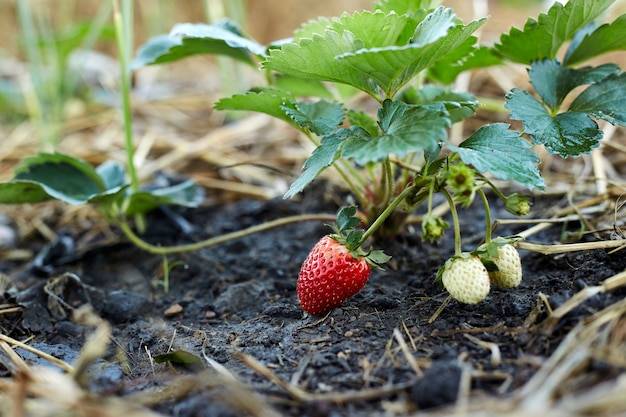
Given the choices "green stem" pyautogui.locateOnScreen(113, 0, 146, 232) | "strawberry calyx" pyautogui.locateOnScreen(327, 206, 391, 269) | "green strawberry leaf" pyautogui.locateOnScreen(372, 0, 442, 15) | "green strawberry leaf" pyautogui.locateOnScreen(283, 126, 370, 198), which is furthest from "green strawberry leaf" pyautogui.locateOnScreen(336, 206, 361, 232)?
"green stem" pyautogui.locateOnScreen(113, 0, 146, 232)

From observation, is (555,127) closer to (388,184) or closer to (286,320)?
(388,184)

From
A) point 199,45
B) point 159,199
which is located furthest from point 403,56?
point 159,199

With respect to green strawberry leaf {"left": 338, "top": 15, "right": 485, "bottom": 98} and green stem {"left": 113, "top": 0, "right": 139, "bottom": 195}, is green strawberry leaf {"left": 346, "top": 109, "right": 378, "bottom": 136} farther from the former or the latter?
green stem {"left": 113, "top": 0, "right": 139, "bottom": 195}

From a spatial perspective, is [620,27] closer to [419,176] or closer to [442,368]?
[419,176]

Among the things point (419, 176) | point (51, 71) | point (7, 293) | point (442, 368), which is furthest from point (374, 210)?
point (51, 71)

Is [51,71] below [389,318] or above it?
above
